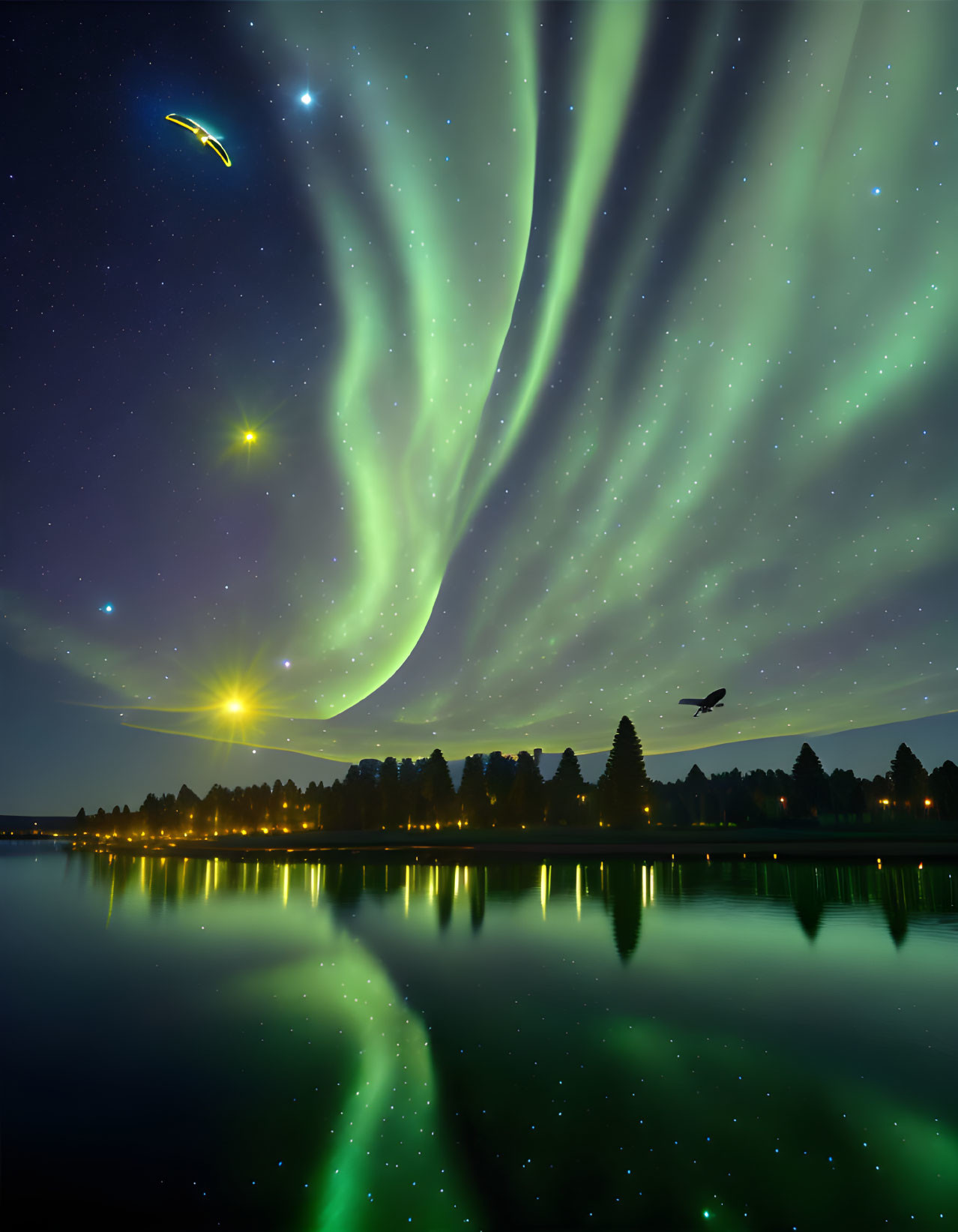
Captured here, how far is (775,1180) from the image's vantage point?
5.83 metres

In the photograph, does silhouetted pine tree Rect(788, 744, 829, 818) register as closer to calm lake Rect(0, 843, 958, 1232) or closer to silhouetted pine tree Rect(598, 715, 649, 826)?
silhouetted pine tree Rect(598, 715, 649, 826)

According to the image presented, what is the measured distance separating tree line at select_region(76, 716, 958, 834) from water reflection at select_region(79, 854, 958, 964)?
36.3 meters

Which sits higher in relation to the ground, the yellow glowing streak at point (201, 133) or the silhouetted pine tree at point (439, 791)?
the yellow glowing streak at point (201, 133)

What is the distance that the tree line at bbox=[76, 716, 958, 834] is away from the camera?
80.4 m

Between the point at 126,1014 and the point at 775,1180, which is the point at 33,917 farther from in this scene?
the point at 775,1180

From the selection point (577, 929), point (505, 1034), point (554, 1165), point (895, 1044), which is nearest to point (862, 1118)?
point (895, 1044)

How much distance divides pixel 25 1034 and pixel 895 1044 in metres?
13.5

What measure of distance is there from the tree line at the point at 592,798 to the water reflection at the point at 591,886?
3630cm

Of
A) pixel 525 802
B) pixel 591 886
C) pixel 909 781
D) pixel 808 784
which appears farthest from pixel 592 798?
pixel 591 886

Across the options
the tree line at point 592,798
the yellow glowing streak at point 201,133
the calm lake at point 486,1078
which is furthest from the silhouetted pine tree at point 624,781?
the yellow glowing streak at point 201,133

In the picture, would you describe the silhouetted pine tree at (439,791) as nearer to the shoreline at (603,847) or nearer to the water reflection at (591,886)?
the shoreline at (603,847)

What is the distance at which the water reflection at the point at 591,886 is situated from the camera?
68.7 ft

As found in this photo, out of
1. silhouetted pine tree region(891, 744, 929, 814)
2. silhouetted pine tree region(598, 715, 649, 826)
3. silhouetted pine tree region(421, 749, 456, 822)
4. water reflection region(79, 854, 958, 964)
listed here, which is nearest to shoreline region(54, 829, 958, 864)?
water reflection region(79, 854, 958, 964)

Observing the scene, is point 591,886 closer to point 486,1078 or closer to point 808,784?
point 486,1078
